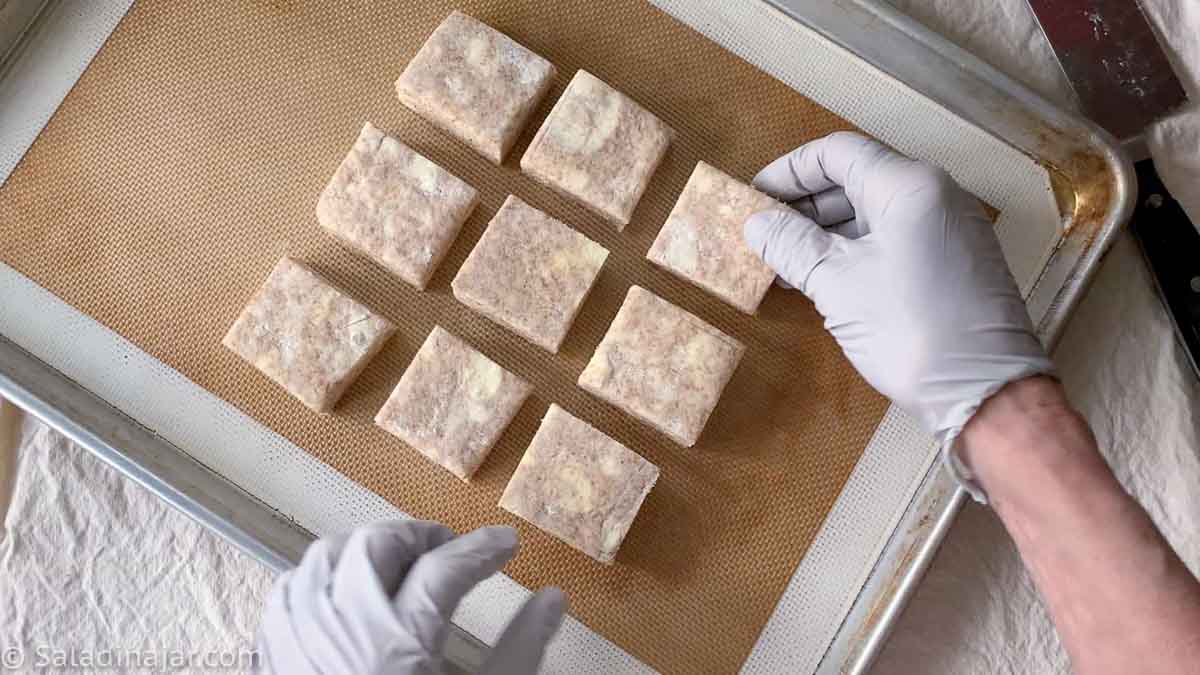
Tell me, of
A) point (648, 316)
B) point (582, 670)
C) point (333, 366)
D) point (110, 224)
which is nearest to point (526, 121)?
point (648, 316)

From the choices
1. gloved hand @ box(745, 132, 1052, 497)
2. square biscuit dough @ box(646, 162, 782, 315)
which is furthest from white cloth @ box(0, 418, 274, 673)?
gloved hand @ box(745, 132, 1052, 497)

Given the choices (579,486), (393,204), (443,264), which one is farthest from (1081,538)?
(393,204)

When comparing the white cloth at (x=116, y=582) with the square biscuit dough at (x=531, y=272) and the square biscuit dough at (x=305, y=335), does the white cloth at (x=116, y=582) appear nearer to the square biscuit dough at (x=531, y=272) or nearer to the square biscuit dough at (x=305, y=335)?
the square biscuit dough at (x=305, y=335)

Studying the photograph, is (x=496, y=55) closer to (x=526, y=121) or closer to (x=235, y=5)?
(x=526, y=121)

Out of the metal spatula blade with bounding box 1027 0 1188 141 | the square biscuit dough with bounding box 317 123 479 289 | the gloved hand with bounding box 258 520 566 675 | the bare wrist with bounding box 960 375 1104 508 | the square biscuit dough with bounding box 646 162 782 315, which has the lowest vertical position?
the gloved hand with bounding box 258 520 566 675

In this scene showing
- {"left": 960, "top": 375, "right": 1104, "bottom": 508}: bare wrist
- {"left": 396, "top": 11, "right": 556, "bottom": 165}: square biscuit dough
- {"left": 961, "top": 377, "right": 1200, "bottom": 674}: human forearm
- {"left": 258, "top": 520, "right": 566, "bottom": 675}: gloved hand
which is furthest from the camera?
{"left": 396, "top": 11, "right": 556, "bottom": 165}: square biscuit dough

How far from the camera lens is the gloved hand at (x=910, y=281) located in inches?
88.8

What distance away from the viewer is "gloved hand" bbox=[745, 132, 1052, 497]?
226 cm

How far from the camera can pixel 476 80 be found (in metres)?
2.63

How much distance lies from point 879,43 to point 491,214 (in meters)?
1.17

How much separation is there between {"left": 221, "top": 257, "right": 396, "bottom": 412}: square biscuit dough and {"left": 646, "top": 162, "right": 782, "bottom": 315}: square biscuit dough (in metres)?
0.82

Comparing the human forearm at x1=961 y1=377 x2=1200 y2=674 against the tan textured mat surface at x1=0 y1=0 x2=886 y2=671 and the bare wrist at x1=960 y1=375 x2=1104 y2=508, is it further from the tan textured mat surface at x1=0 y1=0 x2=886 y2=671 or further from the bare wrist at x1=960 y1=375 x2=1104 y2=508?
the tan textured mat surface at x1=0 y1=0 x2=886 y2=671

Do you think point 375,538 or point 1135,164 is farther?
point 1135,164

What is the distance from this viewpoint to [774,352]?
2666mm
